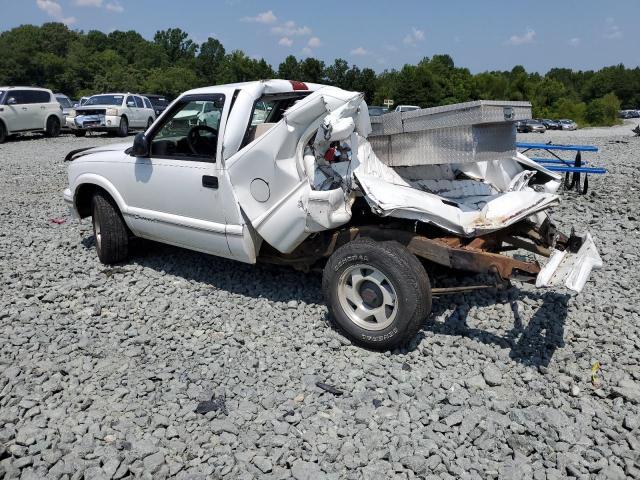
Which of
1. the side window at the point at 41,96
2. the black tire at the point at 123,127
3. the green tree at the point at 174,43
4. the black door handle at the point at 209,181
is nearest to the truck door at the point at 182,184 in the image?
the black door handle at the point at 209,181

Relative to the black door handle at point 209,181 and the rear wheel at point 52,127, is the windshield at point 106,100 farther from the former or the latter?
the black door handle at point 209,181

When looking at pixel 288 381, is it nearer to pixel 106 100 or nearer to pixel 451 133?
pixel 451 133

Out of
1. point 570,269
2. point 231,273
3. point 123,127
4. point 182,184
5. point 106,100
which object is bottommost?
point 231,273

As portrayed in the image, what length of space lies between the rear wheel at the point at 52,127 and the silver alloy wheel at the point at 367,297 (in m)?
20.3

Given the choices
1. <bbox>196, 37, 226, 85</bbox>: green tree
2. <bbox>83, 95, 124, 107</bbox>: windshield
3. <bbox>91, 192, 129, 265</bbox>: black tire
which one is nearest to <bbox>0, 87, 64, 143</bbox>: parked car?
<bbox>83, 95, 124, 107</bbox>: windshield

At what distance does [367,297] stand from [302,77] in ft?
237

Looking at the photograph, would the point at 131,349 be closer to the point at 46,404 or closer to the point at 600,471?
the point at 46,404

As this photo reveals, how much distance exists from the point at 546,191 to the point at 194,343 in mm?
3535

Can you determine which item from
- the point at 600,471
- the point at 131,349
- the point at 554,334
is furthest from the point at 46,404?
the point at 554,334

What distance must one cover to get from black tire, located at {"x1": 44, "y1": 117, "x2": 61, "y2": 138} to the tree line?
4716cm

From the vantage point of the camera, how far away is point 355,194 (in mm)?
4301

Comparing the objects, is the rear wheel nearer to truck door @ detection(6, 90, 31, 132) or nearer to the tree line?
truck door @ detection(6, 90, 31, 132)

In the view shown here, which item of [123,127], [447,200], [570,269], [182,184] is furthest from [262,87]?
[123,127]

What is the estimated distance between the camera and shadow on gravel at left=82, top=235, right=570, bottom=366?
4227 mm
